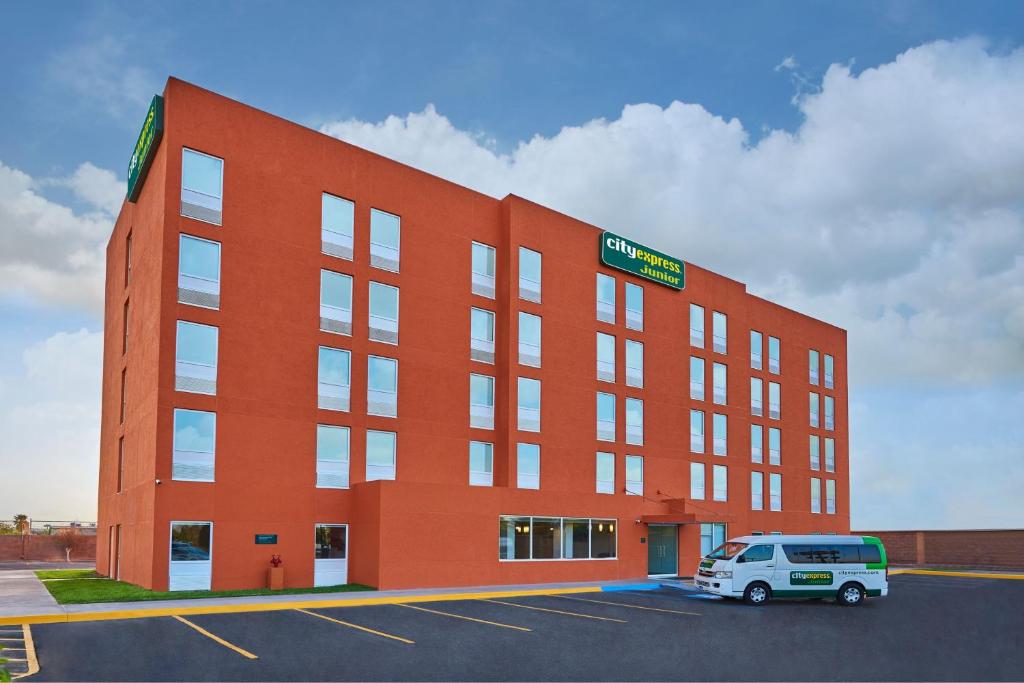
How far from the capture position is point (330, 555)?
98.0ft

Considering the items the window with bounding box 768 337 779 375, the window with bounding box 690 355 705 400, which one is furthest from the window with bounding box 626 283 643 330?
the window with bounding box 768 337 779 375

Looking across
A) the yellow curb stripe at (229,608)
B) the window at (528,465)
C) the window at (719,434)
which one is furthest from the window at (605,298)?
the yellow curb stripe at (229,608)

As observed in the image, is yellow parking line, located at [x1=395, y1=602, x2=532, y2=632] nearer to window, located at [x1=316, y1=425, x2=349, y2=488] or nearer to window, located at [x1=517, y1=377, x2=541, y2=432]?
window, located at [x1=316, y1=425, x2=349, y2=488]

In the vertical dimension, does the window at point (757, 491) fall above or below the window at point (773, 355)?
below

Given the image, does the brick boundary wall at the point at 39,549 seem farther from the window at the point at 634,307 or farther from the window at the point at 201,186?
the window at the point at 634,307

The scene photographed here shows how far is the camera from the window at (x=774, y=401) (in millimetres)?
49625

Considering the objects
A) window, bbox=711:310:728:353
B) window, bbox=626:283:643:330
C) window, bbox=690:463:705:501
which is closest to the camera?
window, bbox=626:283:643:330

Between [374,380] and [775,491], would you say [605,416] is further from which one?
[775,491]

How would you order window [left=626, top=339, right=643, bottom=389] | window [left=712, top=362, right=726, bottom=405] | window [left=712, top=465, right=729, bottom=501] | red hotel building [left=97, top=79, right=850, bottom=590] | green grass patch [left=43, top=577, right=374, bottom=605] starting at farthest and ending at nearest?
window [left=712, top=362, right=726, bottom=405], window [left=712, top=465, right=729, bottom=501], window [left=626, top=339, right=643, bottom=389], red hotel building [left=97, top=79, right=850, bottom=590], green grass patch [left=43, top=577, right=374, bottom=605]

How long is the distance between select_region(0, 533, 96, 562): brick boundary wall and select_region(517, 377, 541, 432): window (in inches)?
1268

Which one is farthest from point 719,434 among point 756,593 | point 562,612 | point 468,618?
point 468,618

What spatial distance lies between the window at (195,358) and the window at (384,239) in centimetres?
672

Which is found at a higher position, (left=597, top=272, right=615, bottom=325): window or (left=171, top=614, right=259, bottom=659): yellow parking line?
(left=597, top=272, right=615, bottom=325): window

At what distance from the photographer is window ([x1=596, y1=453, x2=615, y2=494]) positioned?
3869cm
